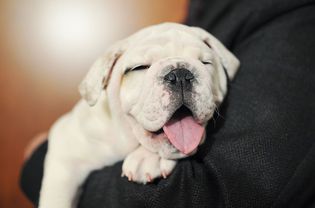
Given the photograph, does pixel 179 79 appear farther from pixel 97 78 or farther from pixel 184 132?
pixel 97 78

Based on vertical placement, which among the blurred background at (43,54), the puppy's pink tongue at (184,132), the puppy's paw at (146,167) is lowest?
the blurred background at (43,54)

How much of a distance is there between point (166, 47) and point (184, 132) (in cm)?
24

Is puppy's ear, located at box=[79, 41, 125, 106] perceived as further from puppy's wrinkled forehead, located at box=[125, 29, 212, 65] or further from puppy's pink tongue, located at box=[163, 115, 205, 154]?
puppy's pink tongue, located at box=[163, 115, 205, 154]

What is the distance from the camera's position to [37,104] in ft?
8.48

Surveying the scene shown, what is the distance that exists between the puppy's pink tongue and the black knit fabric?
0.04m

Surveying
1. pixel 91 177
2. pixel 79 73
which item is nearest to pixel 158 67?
pixel 91 177

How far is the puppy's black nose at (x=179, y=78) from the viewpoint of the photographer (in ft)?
3.36

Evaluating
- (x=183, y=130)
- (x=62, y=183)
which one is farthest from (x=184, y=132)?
(x=62, y=183)

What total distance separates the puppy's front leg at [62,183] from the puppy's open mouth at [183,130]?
12.8 inches

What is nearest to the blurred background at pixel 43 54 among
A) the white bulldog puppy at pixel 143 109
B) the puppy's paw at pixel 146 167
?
the white bulldog puppy at pixel 143 109

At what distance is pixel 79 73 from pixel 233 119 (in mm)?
1683

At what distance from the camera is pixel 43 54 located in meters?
2.57

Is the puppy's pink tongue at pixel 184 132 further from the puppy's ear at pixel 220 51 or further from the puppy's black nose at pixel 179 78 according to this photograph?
the puppy's ear at pixel 220 51

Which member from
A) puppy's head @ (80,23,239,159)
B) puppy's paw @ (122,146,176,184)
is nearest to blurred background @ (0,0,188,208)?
puppy's head @ (80,23,239,159)
